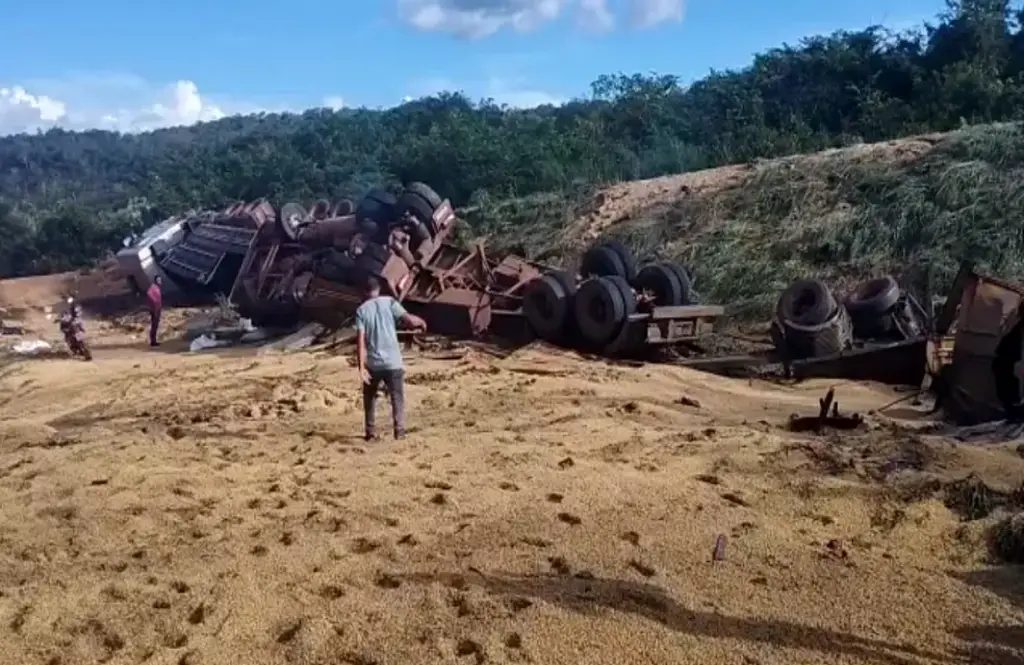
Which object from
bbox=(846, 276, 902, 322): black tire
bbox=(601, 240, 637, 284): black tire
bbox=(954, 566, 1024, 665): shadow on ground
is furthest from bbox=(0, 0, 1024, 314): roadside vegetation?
bbox=(954, 566, 1024, 665): shadow on ground

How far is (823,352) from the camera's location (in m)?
11.4

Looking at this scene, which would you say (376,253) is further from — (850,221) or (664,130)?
(664,130)

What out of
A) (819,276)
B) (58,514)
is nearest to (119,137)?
(819,276)

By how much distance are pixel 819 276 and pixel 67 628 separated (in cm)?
1287

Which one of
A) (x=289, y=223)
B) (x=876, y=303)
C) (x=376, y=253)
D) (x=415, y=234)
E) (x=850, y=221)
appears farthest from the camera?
(x=289, y=223)

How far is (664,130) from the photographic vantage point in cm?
2927

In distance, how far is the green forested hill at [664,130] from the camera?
2458cm

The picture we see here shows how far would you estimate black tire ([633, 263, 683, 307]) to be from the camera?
13.9 meters

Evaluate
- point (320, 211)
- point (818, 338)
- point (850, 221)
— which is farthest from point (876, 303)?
point (320, 211)

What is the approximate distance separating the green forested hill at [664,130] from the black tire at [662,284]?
9138 mm

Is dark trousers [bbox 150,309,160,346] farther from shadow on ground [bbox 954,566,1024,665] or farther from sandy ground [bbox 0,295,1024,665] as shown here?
shadow on ground [bbox 954,566,1024,665]

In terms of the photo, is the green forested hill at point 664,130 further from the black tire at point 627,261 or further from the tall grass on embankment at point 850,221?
the black tire at point 627,261

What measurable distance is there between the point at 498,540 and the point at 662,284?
8.40m

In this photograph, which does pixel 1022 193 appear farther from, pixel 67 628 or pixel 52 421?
pixel 67 628
